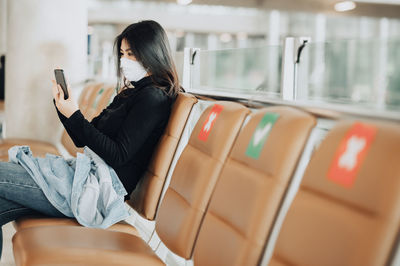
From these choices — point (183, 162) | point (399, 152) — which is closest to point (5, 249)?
point (183, 162)

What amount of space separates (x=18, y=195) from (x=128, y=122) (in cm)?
51

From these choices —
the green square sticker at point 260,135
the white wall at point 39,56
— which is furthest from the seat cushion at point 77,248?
the white wall at point 39,56

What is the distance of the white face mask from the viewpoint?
2357 millimetres

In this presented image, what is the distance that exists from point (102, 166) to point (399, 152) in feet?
4.60

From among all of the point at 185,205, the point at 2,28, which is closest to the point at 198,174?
the point at 185,205

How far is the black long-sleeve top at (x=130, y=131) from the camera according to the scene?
6.99 feet

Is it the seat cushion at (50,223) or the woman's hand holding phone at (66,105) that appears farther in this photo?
the woman's hand holding phone at (66,105)

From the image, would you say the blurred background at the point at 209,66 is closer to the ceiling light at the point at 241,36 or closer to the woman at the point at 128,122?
the woman at the point at 128,122

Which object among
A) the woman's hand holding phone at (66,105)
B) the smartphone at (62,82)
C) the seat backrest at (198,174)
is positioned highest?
the smartphone at (62,82)

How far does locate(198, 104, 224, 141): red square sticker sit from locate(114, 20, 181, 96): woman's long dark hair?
0.50 meters

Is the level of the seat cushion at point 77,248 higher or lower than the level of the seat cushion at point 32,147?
lower

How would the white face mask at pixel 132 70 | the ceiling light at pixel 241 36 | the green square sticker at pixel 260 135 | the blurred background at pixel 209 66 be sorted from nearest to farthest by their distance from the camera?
the green square sticker at pixel 260 135 < the blurred background at pixel 209 66 < the white face mask at pixel 132 70 < the ceiling light at pixel 241 36

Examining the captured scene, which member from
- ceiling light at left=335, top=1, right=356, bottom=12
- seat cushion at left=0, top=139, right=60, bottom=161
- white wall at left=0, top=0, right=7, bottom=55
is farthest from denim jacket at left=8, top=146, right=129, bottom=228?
ceiling light at left=335, top=1, right=356, bottom=12

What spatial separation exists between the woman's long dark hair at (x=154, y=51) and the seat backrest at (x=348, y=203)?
1.20 m
